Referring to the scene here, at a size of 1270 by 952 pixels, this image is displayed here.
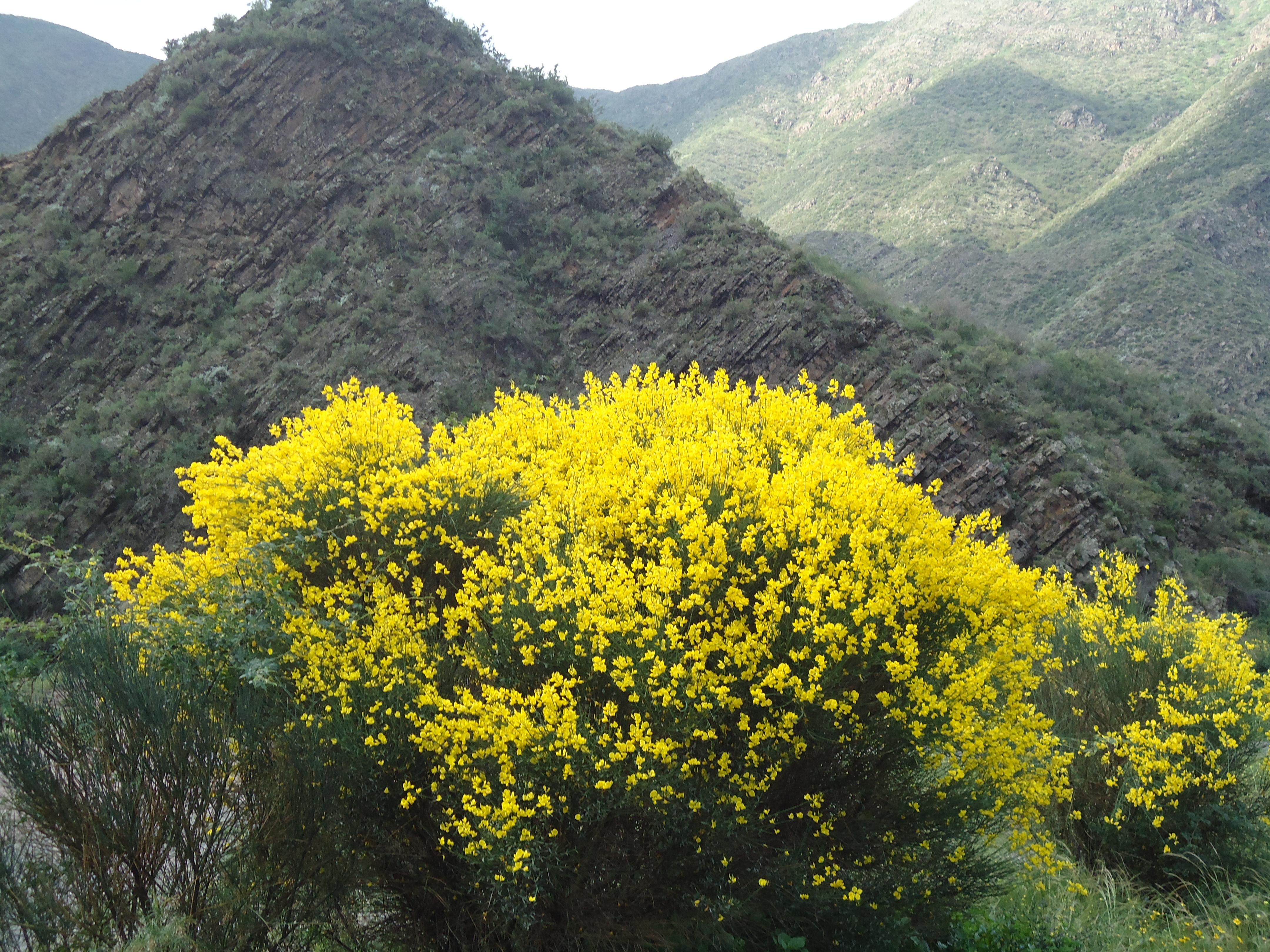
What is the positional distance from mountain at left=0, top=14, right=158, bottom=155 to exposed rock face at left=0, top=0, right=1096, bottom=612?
108 feet

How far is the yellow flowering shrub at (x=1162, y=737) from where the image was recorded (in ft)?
24.6

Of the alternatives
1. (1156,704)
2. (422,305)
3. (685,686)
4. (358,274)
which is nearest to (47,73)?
(358,274)

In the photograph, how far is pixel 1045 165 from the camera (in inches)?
2047

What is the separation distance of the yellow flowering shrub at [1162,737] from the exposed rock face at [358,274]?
460 inches

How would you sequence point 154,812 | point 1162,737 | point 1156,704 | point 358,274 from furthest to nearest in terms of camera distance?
point 358,274 < point 1156,704 < point 1162,737 < point 154,812

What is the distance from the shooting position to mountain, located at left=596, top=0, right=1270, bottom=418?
37.1m

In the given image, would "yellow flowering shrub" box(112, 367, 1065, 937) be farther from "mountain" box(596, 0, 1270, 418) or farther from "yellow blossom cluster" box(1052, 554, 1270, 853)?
"mountain" box(596, 0, 1270, 418)

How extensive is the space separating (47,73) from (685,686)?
9043 centimetres

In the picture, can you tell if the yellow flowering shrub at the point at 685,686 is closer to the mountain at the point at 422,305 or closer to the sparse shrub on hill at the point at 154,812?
the sparse shrub on hill at the point at 154,812

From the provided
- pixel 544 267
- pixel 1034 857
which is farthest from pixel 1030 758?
pixel 544 267

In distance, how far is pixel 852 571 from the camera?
5.13 metres

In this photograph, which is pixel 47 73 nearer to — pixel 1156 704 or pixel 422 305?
pixel 422 305

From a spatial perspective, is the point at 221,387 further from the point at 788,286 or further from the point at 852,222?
the point at 852,222

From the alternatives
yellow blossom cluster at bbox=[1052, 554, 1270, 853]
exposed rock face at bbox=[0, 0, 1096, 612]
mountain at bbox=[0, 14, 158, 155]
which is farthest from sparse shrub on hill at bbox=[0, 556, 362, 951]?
mountain at bbox=[0, 14, 158, 155]
